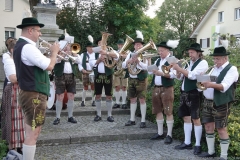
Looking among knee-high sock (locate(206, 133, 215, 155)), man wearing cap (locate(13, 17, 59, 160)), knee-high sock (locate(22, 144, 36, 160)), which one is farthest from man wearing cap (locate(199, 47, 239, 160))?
knee-high sock (locate(22, 144, 36, 160))

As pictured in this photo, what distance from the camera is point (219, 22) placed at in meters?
28.5

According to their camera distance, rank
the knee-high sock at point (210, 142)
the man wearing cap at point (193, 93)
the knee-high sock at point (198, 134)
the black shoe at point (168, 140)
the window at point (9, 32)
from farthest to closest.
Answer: the window at point (9, 32), the black shoe at point (168, 140), the knee-high sock at point (198, 134), the man wearing cap at point (193, 93), the knee-high sock at point (210, 142)

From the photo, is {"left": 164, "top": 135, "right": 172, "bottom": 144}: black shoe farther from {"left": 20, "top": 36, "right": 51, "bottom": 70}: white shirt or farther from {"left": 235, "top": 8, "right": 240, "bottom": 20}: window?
{"left": 235, "top": 8, "right": 240, "bottom": 20}: window

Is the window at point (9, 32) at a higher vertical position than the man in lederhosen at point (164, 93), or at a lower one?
higher

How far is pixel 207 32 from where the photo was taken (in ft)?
98.5

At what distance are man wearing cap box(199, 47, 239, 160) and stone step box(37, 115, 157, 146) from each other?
1974 millimetres

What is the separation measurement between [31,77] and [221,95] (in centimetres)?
323

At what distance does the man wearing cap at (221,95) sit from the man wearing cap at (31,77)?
2.70 meters

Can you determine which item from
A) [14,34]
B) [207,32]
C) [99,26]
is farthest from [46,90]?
[207,32]

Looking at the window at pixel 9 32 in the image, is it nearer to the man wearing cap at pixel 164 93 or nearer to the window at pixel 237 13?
the window at pixel 237 13

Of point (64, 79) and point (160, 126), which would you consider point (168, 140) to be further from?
point (64, 79)

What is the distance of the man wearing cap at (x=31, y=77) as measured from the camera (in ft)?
12.4

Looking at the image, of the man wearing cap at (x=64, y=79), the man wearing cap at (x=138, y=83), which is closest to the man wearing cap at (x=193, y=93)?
the man wearing cap at (x=138, y=83)

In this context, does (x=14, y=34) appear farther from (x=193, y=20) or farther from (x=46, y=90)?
(x=193, y=20)
